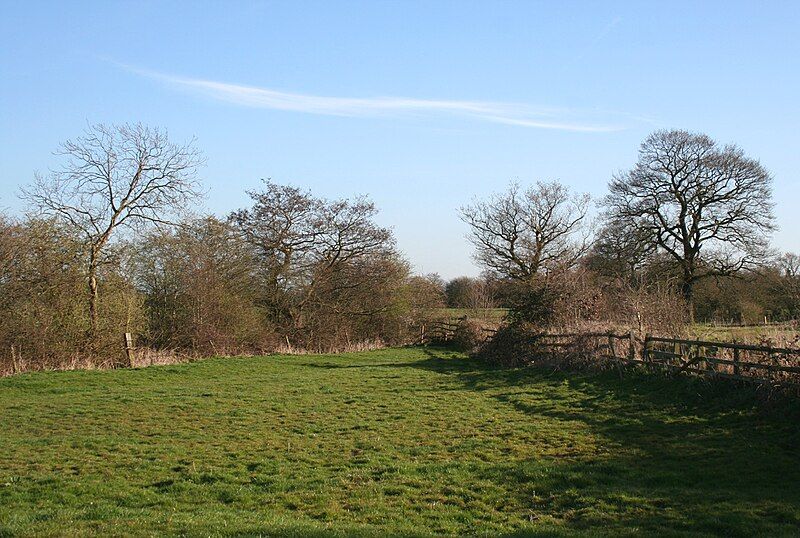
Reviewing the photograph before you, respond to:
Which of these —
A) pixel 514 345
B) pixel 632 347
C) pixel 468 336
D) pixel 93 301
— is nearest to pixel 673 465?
pixel 632 347

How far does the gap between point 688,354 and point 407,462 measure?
8.63m

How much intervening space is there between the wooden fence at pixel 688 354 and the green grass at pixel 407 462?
51cm

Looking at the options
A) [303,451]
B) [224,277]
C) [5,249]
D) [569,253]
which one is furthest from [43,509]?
[569,253]

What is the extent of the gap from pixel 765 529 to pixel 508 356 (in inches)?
753

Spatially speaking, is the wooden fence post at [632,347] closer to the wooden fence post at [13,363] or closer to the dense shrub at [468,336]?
the dense shrub at [468,336]

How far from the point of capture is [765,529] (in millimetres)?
6336

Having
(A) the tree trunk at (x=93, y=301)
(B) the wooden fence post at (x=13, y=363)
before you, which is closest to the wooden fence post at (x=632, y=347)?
(A) the tree trunk at (x=93, y=301)

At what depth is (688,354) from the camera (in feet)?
49.4

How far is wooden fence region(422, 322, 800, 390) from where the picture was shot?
1146 centimetres

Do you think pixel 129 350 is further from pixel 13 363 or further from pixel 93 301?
pixel 13 363

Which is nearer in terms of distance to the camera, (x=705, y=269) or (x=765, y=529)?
(x=765, y=529)

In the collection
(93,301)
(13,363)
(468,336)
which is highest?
(93,301)

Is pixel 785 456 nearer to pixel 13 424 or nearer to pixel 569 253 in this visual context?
pixel 13 424

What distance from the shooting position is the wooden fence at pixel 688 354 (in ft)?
37.6
